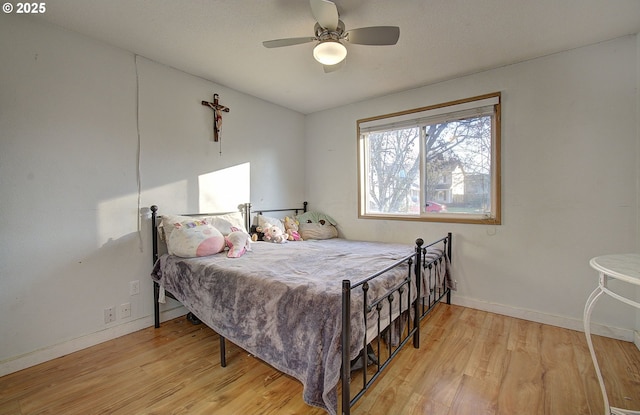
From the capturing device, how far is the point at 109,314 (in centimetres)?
229

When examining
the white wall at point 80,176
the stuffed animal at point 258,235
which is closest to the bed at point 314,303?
the white wall at point 80,176

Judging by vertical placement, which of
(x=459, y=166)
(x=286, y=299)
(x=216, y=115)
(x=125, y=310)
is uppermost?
(x=216, y=115)

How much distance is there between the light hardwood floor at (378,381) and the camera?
153 cm

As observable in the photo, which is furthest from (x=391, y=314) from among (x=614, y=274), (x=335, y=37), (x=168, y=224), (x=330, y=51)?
(x=168, y=224)

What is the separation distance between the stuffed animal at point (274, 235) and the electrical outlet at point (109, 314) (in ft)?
4.96

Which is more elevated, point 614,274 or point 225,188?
point 225,188

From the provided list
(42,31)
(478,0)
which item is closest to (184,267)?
(42,31)

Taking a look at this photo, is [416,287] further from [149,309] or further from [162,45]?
[162,45]

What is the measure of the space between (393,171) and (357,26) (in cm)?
177

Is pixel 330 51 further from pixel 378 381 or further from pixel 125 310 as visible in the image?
pixel 125 310

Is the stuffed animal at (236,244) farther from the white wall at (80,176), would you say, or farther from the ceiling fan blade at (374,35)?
the ceiling fan blade at (374,35)

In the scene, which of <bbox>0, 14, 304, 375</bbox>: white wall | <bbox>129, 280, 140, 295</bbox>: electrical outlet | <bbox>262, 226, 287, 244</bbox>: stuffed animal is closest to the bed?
<bbox>129, 280, 140, 295</bbox>: electrical outlet

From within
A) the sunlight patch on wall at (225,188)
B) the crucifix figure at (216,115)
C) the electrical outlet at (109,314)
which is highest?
the crucifix figure at (216,115)

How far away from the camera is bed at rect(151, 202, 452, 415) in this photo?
1326 mm
